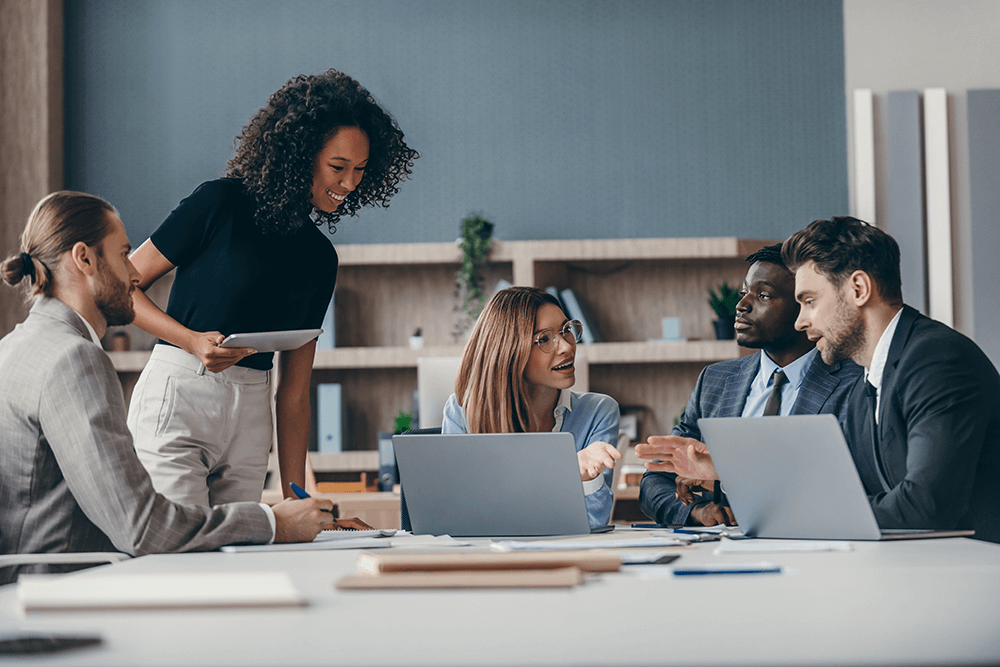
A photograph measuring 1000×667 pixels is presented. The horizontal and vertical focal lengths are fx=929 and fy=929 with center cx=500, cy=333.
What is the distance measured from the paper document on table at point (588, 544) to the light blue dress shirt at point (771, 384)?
3.38 feet

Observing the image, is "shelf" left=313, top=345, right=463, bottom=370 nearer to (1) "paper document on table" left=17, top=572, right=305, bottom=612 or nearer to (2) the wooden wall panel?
(2) the wooden wall panel

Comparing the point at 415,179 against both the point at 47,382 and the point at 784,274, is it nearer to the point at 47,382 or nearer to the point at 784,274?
the point at 784,274

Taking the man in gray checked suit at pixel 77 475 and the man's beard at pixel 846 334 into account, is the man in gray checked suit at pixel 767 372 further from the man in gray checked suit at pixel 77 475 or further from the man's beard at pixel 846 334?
the man in gray checked suit at pixel 77 475

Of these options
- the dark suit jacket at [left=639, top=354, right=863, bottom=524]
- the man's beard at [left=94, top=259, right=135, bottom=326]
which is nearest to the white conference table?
the man's beard at [left=94, top=259, right=135, bottom=326]

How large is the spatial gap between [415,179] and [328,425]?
1302mm

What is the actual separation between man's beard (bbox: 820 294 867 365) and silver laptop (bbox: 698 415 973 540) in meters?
0.63

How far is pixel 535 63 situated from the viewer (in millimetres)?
4590

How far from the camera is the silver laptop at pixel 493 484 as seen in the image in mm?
1515

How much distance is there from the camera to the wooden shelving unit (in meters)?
4.18

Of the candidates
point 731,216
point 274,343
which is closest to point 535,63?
point 731,216

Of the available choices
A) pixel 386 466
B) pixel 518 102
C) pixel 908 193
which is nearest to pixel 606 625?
pixel 386 466

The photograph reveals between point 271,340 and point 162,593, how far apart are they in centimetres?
102

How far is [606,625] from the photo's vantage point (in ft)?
2.73

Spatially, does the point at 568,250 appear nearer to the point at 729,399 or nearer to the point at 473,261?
the point at 473,261
